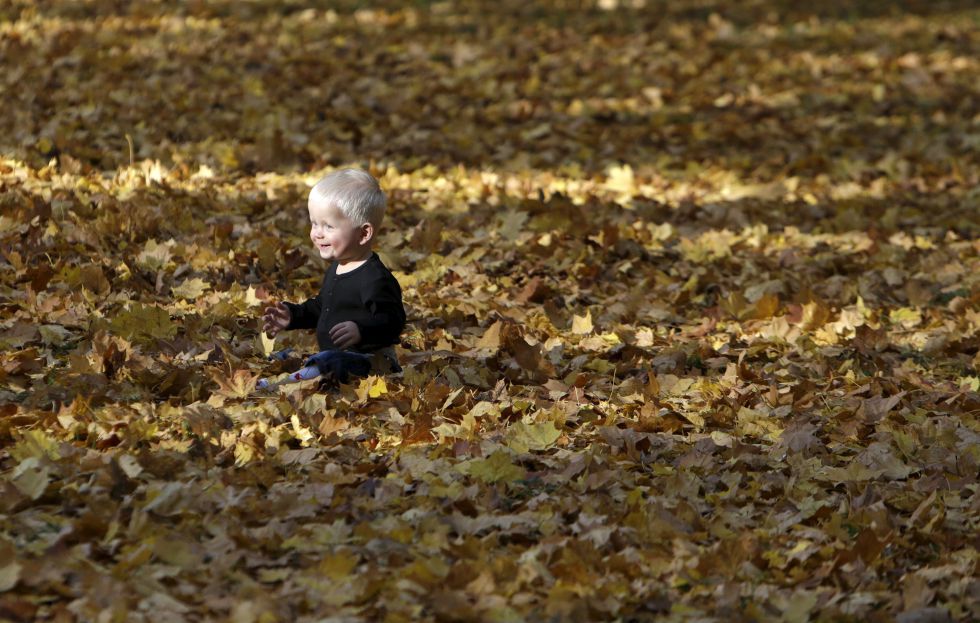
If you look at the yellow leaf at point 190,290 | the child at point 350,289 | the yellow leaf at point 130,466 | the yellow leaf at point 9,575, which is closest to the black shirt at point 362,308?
the child at point 350,289

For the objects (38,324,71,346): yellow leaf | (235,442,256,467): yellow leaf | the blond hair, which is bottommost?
(235,442,256,467): yellow leaf

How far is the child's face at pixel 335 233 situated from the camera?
503 centimetres

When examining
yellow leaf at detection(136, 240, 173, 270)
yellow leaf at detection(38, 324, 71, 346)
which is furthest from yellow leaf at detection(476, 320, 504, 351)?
yellow leaf at detection(38, 324, 71, 346)

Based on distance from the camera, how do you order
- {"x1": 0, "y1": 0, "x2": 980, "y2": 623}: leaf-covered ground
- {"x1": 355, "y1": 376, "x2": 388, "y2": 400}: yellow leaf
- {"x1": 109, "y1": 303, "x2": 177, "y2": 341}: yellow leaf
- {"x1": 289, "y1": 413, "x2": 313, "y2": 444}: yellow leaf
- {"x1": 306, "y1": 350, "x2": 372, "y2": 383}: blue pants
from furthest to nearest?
{"x1": 109, "y1": 303, "x2": 177, "y2": 341}: yellow leaf → {"x1": 306, "y1": 350, "x2": 372, "y2": 383}: blue pants → {"x1": 355, "y1": 376, "x2": 388, "y2": 400}: yellow leaf → {"x1": 289, "y1": 413, "x2": 313, "y2": 444}: yellow leaf → {"x1": 0, "y1": 0, "x2": 980, "y2": 623}: leaf-covered ground

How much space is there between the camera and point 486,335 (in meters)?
5.68

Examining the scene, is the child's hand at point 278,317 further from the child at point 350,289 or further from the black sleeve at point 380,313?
the black sleeve at point 380,313

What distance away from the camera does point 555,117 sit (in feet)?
34.3

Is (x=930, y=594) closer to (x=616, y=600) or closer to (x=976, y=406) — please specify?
(x=616, y=600)

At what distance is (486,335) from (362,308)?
2.66 ft

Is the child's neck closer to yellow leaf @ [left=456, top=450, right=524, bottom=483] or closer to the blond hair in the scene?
the blond hair

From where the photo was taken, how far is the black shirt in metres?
5.03

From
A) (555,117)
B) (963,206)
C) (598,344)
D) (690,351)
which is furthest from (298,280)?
(963,206)

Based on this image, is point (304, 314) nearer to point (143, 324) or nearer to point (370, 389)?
point (370, 389)

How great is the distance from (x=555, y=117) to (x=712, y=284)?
3.87 meters
